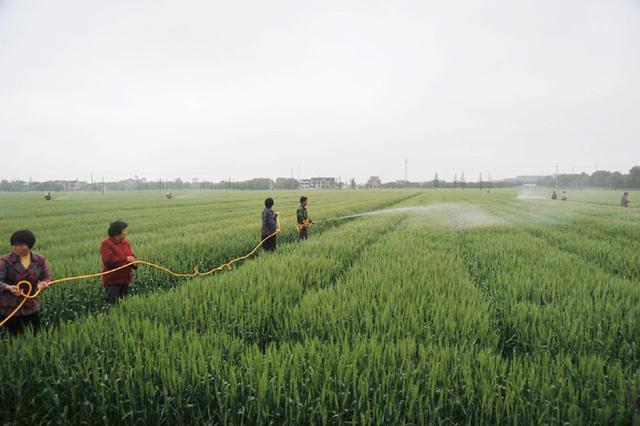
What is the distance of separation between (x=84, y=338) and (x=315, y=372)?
107 inches

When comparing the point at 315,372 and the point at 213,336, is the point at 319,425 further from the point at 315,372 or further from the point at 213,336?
the point at 213,336

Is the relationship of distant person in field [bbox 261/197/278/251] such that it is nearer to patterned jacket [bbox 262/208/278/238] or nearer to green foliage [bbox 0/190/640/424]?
patterned jacket [bbox 262/208/278/238]

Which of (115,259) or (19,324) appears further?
(115,259)

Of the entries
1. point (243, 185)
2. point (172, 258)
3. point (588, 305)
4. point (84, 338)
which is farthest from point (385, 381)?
point (243, 185)

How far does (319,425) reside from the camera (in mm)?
2525

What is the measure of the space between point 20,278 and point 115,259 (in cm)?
136

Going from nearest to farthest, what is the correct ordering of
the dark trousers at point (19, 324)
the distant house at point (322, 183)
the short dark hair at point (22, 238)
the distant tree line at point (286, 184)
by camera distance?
the short dark hair at point (22, 238) < the dark trousers at point (19, 324) < the distant tree line at point (286, 184) < the distant house at point (322, 183)

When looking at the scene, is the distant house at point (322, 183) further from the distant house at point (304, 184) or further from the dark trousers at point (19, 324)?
the dark trousers at point (19, 324)

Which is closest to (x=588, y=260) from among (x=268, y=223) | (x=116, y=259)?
(x=268, y=223)

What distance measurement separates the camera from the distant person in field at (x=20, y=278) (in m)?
3.76

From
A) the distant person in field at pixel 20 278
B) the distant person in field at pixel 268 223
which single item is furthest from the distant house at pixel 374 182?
the distant person in field at pixel 20 278

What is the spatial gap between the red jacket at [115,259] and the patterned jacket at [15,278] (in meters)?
1.04

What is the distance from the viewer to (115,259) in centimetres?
515

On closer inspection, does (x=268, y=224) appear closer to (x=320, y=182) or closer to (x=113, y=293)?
(x=113, y=293)
